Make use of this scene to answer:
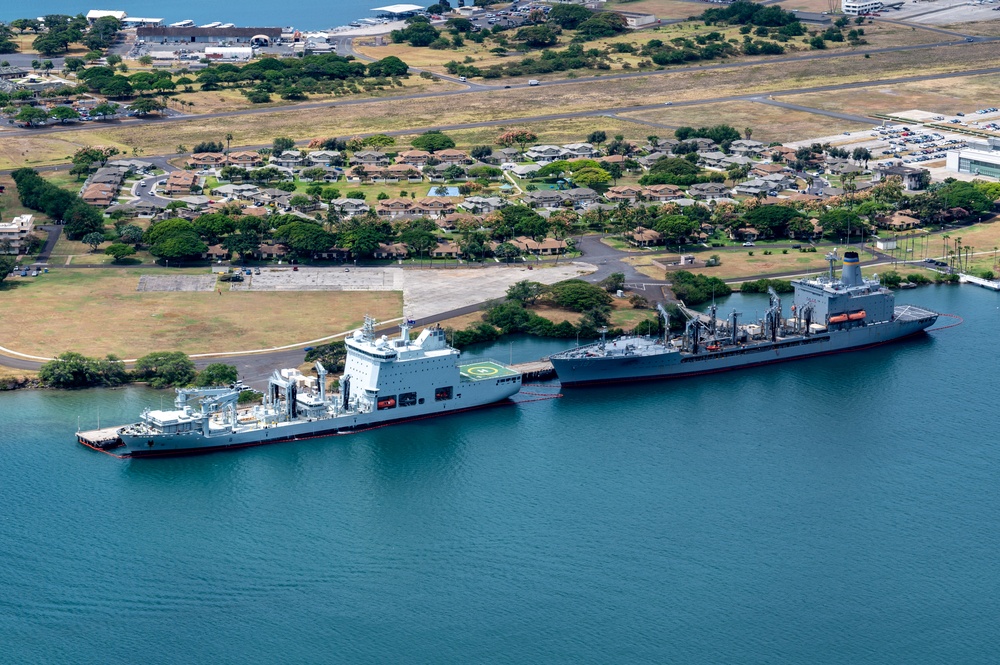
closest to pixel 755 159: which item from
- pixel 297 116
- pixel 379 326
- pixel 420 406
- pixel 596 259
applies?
pixel 596 259

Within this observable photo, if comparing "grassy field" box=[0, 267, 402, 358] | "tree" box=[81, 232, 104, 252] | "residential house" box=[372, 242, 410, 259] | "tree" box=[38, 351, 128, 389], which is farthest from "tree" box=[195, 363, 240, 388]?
"tree" box=[81, 232, 104, 252]

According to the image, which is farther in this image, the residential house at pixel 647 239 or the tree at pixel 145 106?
the tree at pixel 145 106

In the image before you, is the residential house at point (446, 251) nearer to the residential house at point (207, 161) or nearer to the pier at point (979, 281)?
the residential house at point (207, 161)

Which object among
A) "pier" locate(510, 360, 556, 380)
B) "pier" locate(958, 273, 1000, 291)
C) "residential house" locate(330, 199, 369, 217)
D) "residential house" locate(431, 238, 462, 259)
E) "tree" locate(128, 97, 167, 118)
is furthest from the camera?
"tree" locate(128, 97, 167, 118)

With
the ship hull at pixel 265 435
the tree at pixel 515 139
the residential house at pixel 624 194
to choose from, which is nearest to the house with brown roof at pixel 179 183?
the tree at pixel 515 139

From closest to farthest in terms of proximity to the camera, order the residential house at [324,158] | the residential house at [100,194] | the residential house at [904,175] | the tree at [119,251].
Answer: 1. the tree at [119,251]
2. the residential house at [100,194]
3. the residential house at [904,175]
4. the residential house at [324,158]

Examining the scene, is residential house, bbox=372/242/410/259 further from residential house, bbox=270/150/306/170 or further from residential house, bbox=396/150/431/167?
residential house, bbox=270/150/306/170

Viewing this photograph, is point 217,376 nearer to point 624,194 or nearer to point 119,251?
point 119,251
